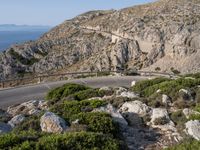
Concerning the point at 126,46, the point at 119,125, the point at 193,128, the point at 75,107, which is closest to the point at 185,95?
the point at 75,107

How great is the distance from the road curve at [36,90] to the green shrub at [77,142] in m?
14.9

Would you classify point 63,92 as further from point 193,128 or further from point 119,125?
point 193,128

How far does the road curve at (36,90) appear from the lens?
25.2 m

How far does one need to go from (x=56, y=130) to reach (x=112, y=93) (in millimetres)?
9142

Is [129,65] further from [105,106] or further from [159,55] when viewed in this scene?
[105,106]

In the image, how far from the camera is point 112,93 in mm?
19547

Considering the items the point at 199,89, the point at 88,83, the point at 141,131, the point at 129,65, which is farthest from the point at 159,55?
the point at 141,131

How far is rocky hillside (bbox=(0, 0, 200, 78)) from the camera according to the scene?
178 ft

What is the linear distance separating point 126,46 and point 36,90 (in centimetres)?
3583

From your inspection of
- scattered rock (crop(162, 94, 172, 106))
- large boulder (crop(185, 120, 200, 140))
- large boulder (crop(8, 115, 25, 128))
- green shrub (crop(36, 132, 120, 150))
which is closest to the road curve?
large boulder (crop(8, 115, 25, 128))

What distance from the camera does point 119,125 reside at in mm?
11664

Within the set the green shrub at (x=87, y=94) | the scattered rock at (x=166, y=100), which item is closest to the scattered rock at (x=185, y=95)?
the scattered rock at (x=166, y=100)

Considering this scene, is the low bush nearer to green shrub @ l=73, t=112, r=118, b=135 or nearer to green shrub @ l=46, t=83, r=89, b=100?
green shrub @ l=73, t=112, r=118, b=135

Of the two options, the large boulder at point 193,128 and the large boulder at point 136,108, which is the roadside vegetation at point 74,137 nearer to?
the large boulder at point 193,128
